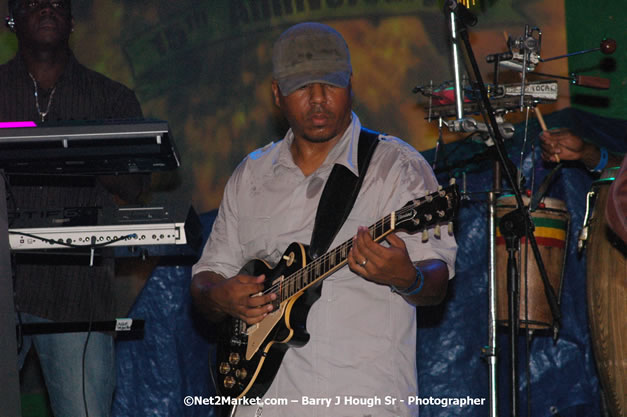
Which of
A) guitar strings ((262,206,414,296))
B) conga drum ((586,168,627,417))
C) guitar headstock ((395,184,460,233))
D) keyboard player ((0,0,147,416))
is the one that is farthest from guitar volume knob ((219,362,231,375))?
conga drum ((586,168,627,417))

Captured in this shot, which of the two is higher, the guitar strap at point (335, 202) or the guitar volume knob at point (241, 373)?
the guitar strap at point (335, 202)

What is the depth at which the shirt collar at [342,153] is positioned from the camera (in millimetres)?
3174

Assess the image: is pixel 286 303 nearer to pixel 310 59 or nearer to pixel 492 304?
pixel 310 59

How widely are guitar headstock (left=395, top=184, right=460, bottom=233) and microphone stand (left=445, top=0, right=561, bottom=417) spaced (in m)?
0.35

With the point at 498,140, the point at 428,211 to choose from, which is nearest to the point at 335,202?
the point at 428,211

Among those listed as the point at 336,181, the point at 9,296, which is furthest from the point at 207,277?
the point at 9,296

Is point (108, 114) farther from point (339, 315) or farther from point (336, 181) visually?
point (339, 315)

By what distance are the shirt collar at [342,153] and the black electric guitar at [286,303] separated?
0.35m

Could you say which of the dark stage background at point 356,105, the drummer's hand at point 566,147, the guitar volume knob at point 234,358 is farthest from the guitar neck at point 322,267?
the dark stage background at point 356,105

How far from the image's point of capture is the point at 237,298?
3174 mm

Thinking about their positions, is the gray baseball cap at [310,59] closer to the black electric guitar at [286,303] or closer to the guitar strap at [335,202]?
the guitar strap at [335,202]

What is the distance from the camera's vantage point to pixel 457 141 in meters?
5.04

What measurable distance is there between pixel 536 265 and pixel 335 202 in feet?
5.90

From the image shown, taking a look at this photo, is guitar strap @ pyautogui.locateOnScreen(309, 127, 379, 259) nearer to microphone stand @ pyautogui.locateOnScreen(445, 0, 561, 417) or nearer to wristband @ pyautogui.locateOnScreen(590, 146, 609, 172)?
microphone stand @ pyautogui.locateOnScreen(445, 0, 561, 417)
